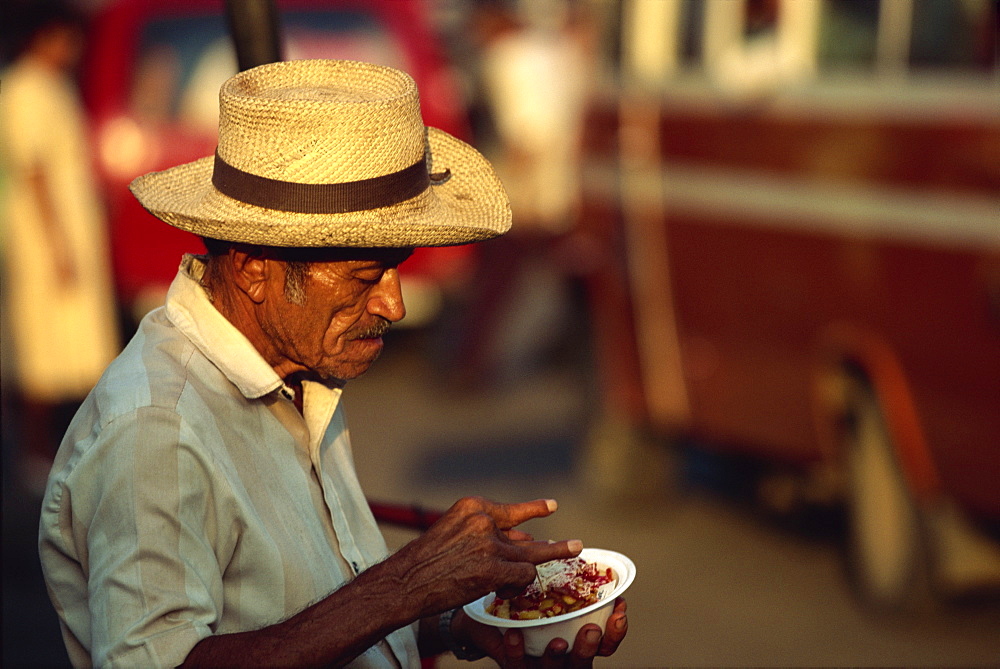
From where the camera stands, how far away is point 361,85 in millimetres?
2207

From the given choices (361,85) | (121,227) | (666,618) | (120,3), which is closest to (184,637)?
(361,85)

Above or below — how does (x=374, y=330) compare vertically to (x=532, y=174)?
above

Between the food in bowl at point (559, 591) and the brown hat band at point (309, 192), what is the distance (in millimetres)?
665

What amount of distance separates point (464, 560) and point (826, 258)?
309 centimetres

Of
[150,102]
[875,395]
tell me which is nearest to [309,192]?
[875,395]

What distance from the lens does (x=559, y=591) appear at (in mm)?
2143

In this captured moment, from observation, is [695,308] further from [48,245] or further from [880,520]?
[48,245]

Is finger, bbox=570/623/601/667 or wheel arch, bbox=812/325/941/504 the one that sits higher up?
finger, bbox=570/623/601/667

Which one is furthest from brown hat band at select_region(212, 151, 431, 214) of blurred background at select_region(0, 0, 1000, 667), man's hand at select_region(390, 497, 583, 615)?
blurred background at select_region(0, 0, 1000, 667)

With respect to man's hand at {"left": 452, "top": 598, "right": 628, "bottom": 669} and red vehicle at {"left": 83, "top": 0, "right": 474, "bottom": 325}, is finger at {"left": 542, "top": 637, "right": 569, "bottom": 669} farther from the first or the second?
red vehicle at {"left": 83, "top": 0, "right": 474, "bottom": 325}

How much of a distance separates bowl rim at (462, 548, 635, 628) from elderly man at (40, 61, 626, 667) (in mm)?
40

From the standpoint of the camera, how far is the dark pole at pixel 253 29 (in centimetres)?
254

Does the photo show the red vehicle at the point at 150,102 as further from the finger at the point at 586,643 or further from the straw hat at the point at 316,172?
the finger at the point at 586,643

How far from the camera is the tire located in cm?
467
